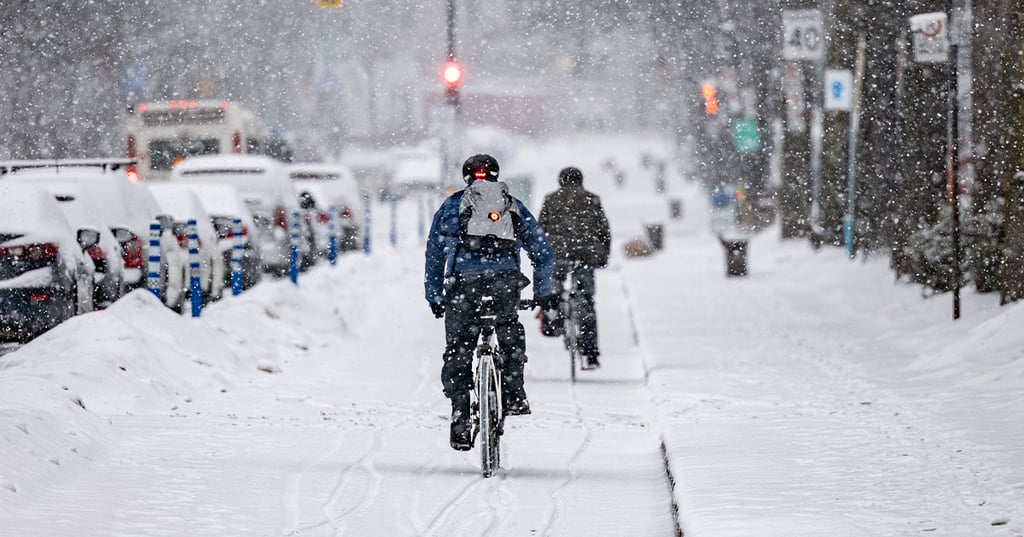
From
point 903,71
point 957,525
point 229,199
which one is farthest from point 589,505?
point 229,199

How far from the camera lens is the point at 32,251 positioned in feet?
43.9

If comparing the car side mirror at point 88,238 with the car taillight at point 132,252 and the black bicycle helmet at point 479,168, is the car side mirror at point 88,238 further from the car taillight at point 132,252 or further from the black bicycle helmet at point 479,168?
the black bicycle helmet at point 479,168

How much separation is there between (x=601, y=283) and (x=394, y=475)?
1668 cm

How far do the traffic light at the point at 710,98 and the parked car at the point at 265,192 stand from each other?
2142 centimetres

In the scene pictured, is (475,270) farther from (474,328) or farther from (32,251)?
(32,251)

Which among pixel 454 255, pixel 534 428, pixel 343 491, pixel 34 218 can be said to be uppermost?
pixel 454 255

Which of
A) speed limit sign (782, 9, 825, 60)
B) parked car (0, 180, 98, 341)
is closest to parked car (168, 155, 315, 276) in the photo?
speed limit sign (782, 9, 825, 60)

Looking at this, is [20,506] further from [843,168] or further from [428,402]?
[843,168]

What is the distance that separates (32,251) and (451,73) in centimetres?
1567

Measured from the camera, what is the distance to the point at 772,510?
7.42m

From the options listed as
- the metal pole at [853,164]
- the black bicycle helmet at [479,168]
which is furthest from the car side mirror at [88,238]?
the metal pole at [853,164]

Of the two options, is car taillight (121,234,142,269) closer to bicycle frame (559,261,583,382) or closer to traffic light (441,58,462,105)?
bicycle frame (559,261,583,382)

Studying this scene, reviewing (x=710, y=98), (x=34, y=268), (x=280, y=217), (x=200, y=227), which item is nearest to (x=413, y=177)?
(x=710, y=98)

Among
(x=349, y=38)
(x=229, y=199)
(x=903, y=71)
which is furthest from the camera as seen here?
(x=349, y=38)
